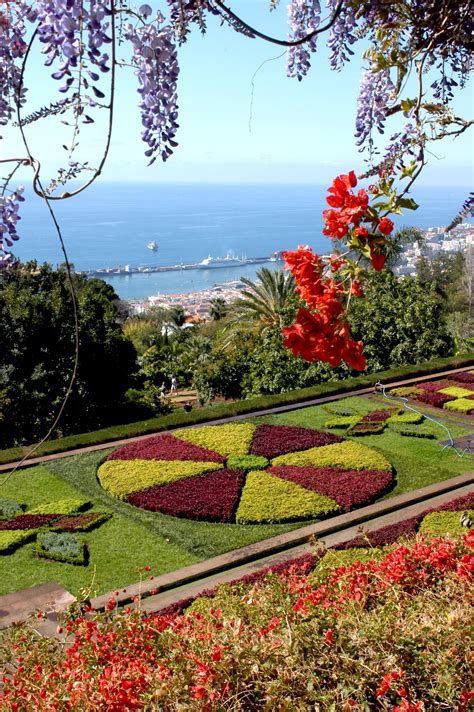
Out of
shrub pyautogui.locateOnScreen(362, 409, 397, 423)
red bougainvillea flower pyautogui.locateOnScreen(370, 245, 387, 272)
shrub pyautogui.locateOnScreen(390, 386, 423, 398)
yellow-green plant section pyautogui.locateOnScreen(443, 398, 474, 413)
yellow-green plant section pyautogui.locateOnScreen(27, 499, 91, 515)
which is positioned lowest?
yellow-green plant section pyautogui.locateOnScreen(443, 398, 474, 413)

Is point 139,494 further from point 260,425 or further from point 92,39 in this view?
point 92,39

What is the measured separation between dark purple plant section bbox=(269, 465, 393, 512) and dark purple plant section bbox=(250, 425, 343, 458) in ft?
2.04

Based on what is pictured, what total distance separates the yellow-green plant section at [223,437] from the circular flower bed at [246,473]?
0.01 meters

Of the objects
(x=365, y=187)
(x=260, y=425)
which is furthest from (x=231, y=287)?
(x=365, y=187)

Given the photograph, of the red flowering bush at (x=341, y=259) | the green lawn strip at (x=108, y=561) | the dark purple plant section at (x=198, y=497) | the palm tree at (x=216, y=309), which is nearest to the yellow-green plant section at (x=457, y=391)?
the dark purple plant section at (x=198, y=497)

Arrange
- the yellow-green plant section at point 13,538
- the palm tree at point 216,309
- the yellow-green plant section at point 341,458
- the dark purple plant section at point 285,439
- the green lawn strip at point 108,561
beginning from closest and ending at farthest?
the green lawn strip at point 108,561, the yellow-green plant section at point 13,538, the yellow-green plant section at point 341,458, the dark purple plant section at point 285,439, the palm tree at point 216,309

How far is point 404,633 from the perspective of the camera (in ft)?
7.99

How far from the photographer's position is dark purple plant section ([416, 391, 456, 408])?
12062 millimetres

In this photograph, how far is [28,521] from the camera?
303 inches

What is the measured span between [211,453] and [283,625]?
7.25 m

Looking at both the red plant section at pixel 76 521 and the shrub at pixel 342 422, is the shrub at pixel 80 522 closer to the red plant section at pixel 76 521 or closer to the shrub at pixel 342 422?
the red plant section at pixel 76 521

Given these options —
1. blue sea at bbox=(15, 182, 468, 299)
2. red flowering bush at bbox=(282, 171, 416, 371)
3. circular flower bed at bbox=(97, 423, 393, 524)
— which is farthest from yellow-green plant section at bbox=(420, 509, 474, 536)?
blue sea at bbox=(15, 182, 468, 299)

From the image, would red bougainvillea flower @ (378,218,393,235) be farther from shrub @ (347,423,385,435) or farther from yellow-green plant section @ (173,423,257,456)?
shrub @ (347,423,385,435)

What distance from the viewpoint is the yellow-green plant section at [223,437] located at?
33.0 ft
